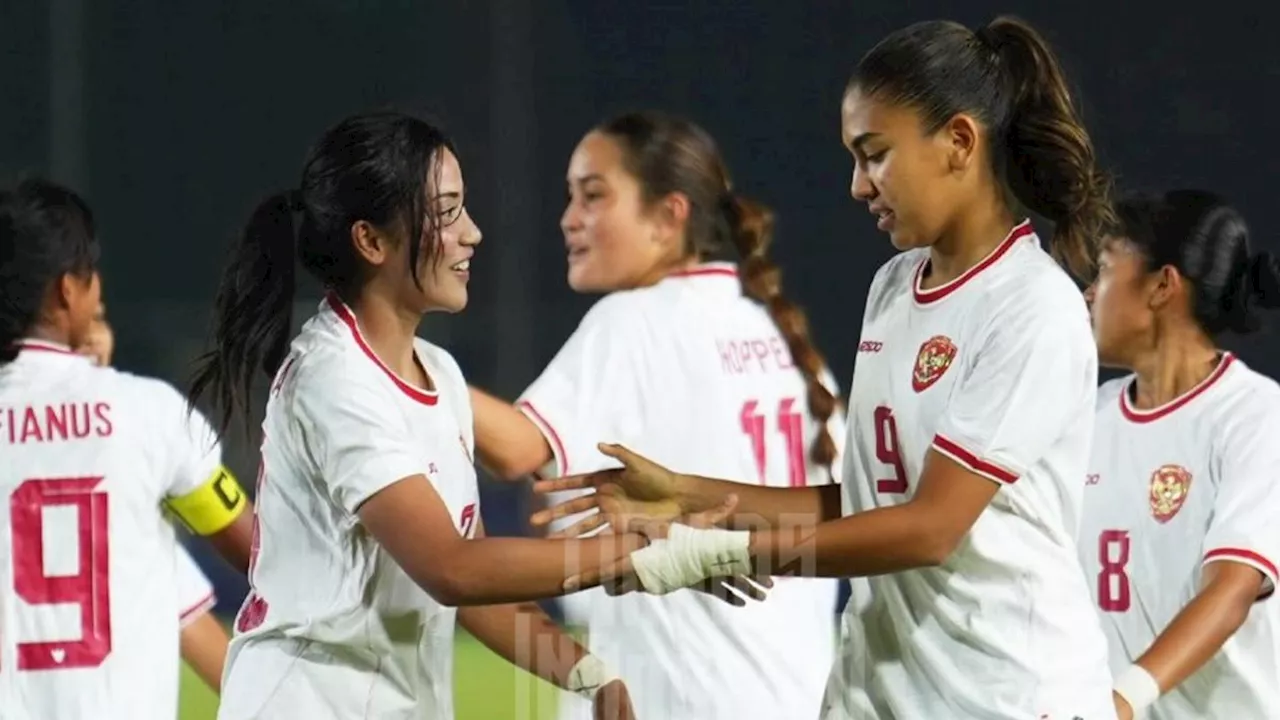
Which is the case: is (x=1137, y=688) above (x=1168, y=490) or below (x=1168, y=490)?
below

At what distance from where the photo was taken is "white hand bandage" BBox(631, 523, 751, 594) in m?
2.73

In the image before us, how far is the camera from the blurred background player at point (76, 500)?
361cm

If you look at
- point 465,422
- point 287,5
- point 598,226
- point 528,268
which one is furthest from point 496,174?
point 465,422

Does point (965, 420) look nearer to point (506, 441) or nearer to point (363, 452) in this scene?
point (363, 452)

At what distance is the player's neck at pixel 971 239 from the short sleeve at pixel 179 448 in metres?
1.50

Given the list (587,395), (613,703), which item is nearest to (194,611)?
(587,395)

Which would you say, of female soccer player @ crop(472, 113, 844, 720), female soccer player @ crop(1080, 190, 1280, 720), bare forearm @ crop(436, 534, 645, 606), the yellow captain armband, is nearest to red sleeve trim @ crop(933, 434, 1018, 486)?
bare forearm @ crop(436, 534, 645, 606)

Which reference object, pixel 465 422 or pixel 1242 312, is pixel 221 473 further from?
pixel 1242 312


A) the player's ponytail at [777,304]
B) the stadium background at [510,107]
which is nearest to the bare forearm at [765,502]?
the player's ponytail at [777,304]

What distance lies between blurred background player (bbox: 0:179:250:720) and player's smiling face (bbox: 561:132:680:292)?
2.77 feet

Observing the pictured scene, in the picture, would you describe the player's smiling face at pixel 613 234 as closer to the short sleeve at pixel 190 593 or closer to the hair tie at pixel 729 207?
the hair tie at pixel 729 207

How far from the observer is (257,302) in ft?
9.82

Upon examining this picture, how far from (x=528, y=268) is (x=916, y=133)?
6.50 m

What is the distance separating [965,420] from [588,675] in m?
0.86
